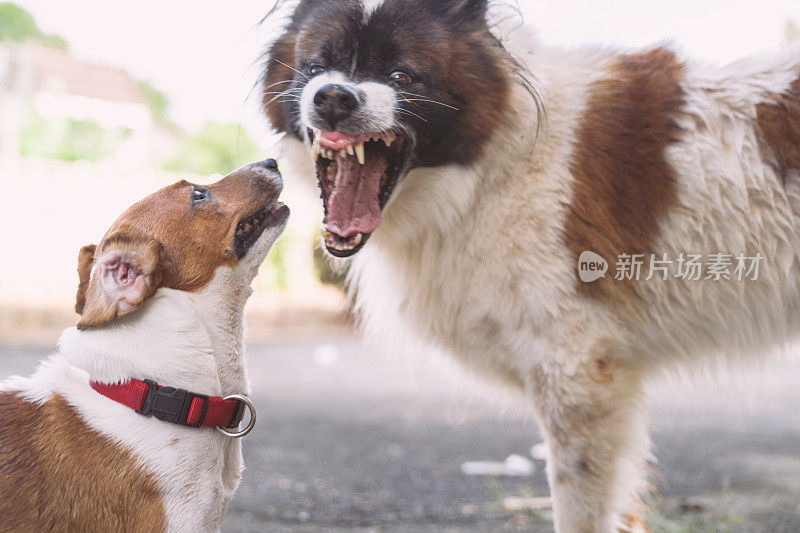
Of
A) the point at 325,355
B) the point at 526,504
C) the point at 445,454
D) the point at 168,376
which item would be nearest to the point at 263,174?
the point at 168,376

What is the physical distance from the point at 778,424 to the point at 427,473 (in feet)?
9.70

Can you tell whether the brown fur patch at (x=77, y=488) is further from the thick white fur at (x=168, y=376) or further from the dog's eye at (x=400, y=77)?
the dog's eye at (x=400, y=77)

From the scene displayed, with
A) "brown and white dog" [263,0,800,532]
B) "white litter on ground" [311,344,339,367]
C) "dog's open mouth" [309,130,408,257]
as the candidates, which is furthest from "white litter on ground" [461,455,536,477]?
"white litter on ground" [311,344,339,367]

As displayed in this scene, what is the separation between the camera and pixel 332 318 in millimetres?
9961

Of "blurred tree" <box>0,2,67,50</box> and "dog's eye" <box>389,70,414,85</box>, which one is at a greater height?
"dog's eye" <box>389,70,414,85</box>

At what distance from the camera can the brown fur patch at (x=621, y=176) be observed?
89.2 inches

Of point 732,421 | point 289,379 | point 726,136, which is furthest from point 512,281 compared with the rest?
point 289,379

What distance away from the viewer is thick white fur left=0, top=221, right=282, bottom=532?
5.82ft

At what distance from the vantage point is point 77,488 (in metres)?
1.75

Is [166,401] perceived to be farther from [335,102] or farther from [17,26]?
[17,26]

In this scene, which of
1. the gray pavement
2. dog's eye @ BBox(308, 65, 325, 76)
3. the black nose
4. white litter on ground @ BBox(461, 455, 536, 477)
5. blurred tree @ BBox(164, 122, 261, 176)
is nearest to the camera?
the black nose

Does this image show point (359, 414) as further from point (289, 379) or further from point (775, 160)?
point (775, 160)

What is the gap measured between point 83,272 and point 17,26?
100 feet

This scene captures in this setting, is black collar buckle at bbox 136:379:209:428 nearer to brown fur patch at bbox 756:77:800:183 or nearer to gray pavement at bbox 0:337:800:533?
gray pavement at bbox 0:337:800:533
